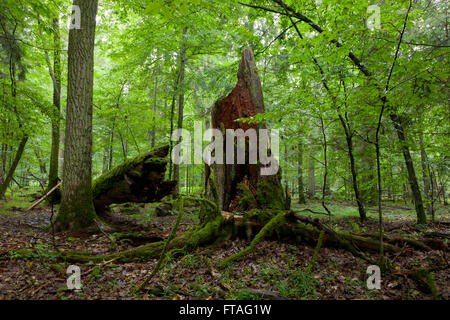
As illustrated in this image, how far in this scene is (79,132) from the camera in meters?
5.18

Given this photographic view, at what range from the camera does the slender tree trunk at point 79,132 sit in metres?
5.10

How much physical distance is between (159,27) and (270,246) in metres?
9.69

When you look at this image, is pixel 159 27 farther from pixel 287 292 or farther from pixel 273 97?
pixel 287 292

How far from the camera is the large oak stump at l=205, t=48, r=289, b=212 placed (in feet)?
16.0

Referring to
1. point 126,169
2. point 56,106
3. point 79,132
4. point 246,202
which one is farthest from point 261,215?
point 56,106

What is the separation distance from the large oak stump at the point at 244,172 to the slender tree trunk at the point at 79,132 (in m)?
2.88

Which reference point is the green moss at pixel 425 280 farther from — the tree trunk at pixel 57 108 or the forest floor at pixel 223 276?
the tree trunk at pixel 57 108

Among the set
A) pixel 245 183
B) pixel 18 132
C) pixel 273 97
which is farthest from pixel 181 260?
pixel 18 132

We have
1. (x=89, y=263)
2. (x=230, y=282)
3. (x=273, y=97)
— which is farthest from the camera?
(x=273, y=97)

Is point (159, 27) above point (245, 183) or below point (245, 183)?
above

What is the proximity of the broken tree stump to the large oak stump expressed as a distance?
1.30 m

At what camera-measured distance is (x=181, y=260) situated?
359cm

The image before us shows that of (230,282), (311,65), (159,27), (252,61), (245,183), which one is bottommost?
(230,282)

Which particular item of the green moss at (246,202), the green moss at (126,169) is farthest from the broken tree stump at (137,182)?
the green moss at (246,202)
